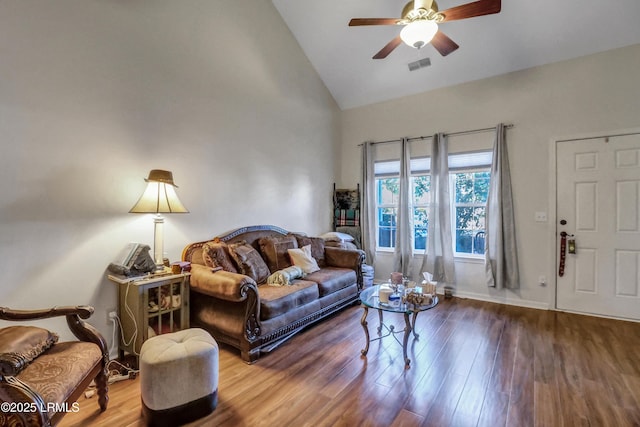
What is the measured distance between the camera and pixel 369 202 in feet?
16.6

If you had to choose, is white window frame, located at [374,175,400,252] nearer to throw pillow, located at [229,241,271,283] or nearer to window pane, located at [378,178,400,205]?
window pane, located at [378,178,400,205]

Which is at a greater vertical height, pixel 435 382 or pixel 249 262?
pixel 249 262

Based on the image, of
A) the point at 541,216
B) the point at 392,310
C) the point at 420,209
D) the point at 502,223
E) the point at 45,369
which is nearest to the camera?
the point at 45,369

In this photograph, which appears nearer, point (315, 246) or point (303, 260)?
point (303, 260)

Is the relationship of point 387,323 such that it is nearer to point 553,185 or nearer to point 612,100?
point 553,185

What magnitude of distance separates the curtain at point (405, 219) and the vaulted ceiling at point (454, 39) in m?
1.11

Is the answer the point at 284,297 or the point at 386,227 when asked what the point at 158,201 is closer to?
the point at 284,297

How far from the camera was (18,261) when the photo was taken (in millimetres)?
2023

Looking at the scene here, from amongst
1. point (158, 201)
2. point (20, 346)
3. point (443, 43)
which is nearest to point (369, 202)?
point (443, 43)

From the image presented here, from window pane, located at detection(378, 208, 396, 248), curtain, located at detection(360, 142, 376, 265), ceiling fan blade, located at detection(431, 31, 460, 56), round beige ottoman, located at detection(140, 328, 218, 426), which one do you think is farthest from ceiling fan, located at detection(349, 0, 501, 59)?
window pane, located at detection(378, 208, 396, 248)

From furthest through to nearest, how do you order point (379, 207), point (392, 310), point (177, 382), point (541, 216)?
point (379, 207) → point (541, 216) → point (392, 310) → point (177, 382)

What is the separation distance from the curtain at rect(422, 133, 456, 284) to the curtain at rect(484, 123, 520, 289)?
1.85 feet

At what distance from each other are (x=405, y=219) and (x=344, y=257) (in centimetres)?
134

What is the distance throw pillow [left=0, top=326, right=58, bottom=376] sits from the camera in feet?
4.37
